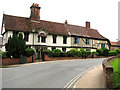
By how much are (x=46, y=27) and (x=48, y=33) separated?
252cm

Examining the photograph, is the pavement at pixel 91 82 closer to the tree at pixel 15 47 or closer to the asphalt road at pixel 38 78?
the asphalt road at pixel 38 78

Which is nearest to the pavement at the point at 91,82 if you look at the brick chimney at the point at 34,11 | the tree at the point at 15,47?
the tree at the point at 15,47

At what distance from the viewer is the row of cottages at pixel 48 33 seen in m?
32.1

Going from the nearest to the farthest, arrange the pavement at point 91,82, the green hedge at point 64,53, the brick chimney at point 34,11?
the pavement at point 91,82 → the green hedge at point 64,53 → the brick chimney at point 34,11

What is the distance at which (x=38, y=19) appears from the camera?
36688mm

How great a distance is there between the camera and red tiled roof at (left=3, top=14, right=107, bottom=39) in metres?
32.0

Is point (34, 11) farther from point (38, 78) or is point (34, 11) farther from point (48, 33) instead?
point (38, 78)

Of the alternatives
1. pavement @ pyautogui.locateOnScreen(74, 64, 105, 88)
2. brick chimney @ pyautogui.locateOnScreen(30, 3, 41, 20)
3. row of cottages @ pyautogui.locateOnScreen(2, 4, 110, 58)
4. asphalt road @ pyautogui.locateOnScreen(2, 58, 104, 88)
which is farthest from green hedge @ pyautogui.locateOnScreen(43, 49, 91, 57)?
pavement @ pyautogui.locateOnScreen(74, 64, 105, 88)

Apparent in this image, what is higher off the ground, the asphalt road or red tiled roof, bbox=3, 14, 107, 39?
red tiled roof, bbox=3, 14, 107, 39

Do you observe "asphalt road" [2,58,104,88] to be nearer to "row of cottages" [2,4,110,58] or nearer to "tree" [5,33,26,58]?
"tree" [5,33,26,58]

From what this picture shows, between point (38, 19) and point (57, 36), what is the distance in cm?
638

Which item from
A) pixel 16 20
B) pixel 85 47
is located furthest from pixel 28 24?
pixel 85 47

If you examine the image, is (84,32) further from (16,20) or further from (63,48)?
(16,20)

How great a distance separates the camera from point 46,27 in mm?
36000
